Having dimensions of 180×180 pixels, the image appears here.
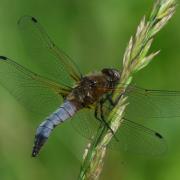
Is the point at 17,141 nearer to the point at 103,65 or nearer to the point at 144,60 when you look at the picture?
the point at 103,65

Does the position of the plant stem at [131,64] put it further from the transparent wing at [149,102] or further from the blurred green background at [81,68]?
the blurred green background at [81,68]

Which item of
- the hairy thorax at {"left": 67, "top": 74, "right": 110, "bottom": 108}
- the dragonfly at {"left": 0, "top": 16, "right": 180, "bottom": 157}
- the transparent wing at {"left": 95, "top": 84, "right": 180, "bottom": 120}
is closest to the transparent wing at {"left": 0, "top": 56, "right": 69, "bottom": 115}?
the dragonfly at {"left": 0, "top": 16, "right": 180, "bottom": 157}

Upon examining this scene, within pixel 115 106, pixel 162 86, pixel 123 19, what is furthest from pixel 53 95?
pixel 123 19

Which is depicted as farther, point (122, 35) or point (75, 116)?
point (122, 35)

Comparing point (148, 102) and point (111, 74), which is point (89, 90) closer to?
point (111, 74)

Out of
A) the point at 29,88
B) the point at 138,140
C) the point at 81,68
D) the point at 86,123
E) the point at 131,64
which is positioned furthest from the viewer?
the point at 81,68

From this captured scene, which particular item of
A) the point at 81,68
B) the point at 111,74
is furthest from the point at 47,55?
the point at 81,68

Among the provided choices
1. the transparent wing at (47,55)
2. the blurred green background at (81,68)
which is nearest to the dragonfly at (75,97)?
the transparent wing at (47,55)
